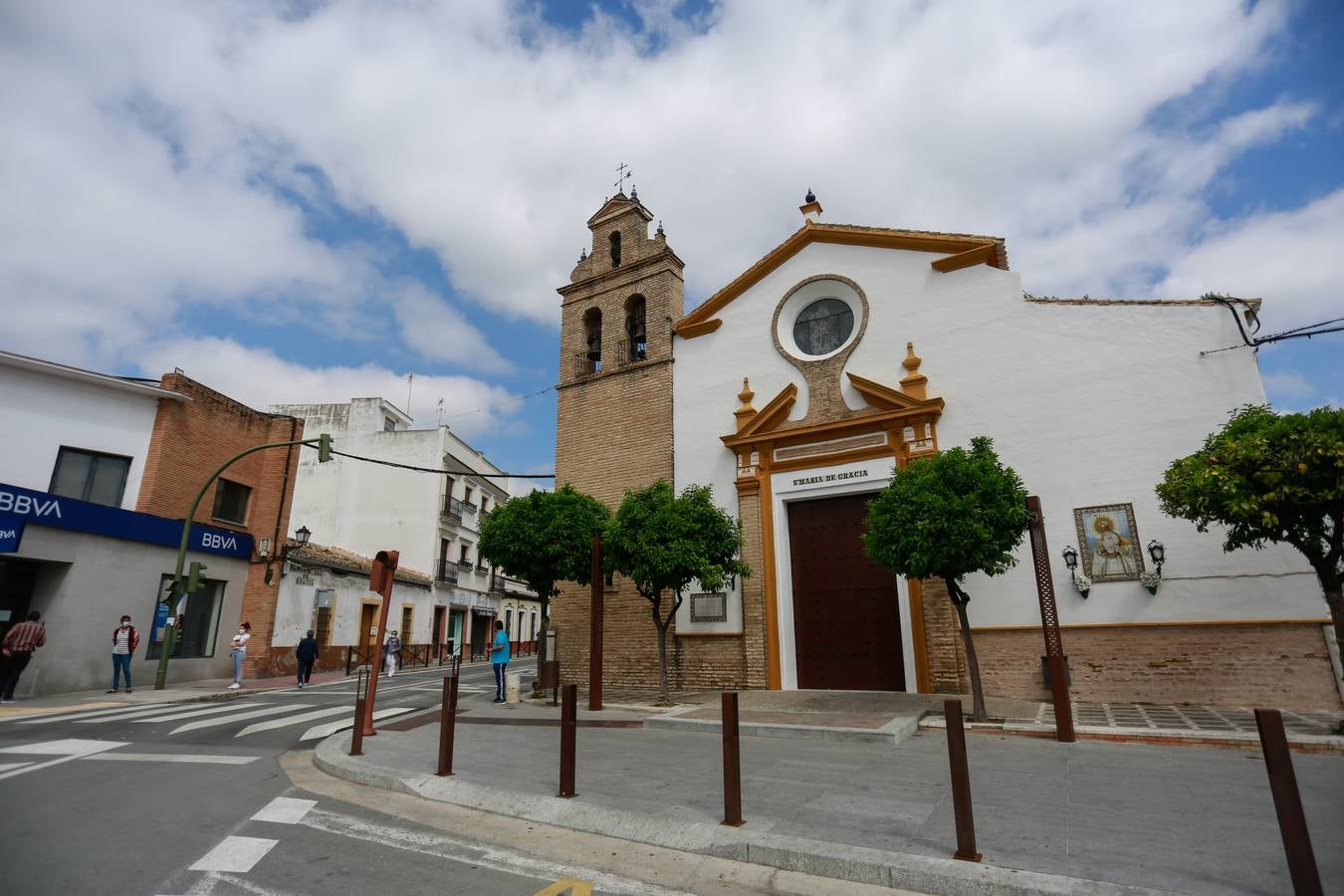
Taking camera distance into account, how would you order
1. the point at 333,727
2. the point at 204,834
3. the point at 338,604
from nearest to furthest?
the point at 204,834, the point at 333,727, the point at 338,604

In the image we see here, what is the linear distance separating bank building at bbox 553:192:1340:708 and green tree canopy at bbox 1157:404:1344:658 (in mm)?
2576

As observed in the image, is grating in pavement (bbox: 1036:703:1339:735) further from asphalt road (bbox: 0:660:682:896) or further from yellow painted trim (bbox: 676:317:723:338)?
yellow painted trim (bbox: 676:317:723:338)

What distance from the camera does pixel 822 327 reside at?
47.2 ft

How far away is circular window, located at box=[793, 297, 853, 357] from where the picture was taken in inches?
555

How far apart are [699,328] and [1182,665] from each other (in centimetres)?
1018

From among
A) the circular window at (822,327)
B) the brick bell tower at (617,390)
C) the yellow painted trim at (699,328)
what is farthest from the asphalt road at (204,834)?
the circular window at (822,327)

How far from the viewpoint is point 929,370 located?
1285 cm

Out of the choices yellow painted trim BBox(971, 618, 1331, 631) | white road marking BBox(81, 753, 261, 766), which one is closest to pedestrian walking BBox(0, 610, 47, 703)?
white road marking BBox(81, 753, 261, 766)

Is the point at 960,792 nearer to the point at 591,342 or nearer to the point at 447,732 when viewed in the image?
the point at 447,732

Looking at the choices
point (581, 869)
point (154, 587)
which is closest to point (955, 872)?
point (581, 869)

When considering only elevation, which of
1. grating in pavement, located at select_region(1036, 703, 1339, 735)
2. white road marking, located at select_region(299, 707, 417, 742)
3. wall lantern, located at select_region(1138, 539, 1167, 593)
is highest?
wall lantern, located at select_region(1138, 539, 1167, 593)

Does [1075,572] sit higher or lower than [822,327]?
lower

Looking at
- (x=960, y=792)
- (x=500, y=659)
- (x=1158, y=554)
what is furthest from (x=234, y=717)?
(x=1158, y=554)

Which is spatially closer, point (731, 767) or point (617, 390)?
point (731, 767)
